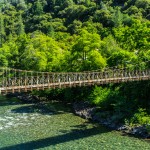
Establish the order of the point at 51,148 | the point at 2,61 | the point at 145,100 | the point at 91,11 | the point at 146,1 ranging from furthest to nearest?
the point at 91,11 < the point at 146,1 < the point at 2,61 < the point at 145,100 < the point at 51,148

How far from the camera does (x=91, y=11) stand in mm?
78312

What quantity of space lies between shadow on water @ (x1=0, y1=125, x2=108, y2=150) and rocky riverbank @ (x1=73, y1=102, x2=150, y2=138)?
4.00 ft

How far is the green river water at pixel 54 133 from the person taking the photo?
22.1 m

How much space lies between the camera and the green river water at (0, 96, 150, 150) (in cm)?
2210

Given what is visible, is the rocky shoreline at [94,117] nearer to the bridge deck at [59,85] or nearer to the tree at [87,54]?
the bridge deck at [59,85]

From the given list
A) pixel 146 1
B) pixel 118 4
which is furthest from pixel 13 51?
pixel 118 4

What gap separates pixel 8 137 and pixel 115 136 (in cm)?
700

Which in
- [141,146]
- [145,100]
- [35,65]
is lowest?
[141,146]

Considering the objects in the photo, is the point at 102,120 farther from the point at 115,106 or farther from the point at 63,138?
the point at 63,138

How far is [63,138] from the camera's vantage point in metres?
23.6

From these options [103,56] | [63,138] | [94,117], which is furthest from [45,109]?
[103,56]

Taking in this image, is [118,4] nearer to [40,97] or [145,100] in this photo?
[40,97]

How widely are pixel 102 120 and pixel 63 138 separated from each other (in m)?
5.16

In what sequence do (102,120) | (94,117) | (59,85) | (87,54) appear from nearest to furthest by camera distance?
(59,85) < (102,120) < (94,117) < (87,54)
